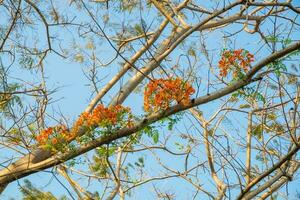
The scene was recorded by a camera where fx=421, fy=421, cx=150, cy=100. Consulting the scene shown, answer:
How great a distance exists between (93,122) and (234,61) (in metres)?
1.21

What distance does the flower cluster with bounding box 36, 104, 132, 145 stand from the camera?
3119 millimetres

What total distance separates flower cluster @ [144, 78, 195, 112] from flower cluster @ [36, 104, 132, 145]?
24 centimetres

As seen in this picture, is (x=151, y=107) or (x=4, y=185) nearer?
(x=151, y=107)

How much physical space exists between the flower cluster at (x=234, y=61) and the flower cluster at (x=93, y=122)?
2.87 feet

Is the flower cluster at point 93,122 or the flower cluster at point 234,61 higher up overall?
the flower cluster at point 234,61

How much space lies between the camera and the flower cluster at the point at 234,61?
3.30 meters

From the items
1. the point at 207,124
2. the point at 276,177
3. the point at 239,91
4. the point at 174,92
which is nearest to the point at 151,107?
the point at 174,92

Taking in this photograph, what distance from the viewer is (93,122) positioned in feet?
10.3

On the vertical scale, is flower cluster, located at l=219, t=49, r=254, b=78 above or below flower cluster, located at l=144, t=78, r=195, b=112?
above

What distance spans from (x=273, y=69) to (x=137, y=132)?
3.65ft

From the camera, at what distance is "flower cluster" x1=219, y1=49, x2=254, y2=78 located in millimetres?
3297

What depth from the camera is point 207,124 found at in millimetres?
6680

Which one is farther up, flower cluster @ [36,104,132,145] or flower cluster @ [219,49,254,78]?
flower cluster @ [219,49,254,78]

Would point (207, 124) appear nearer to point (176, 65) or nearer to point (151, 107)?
point (176, 65)
